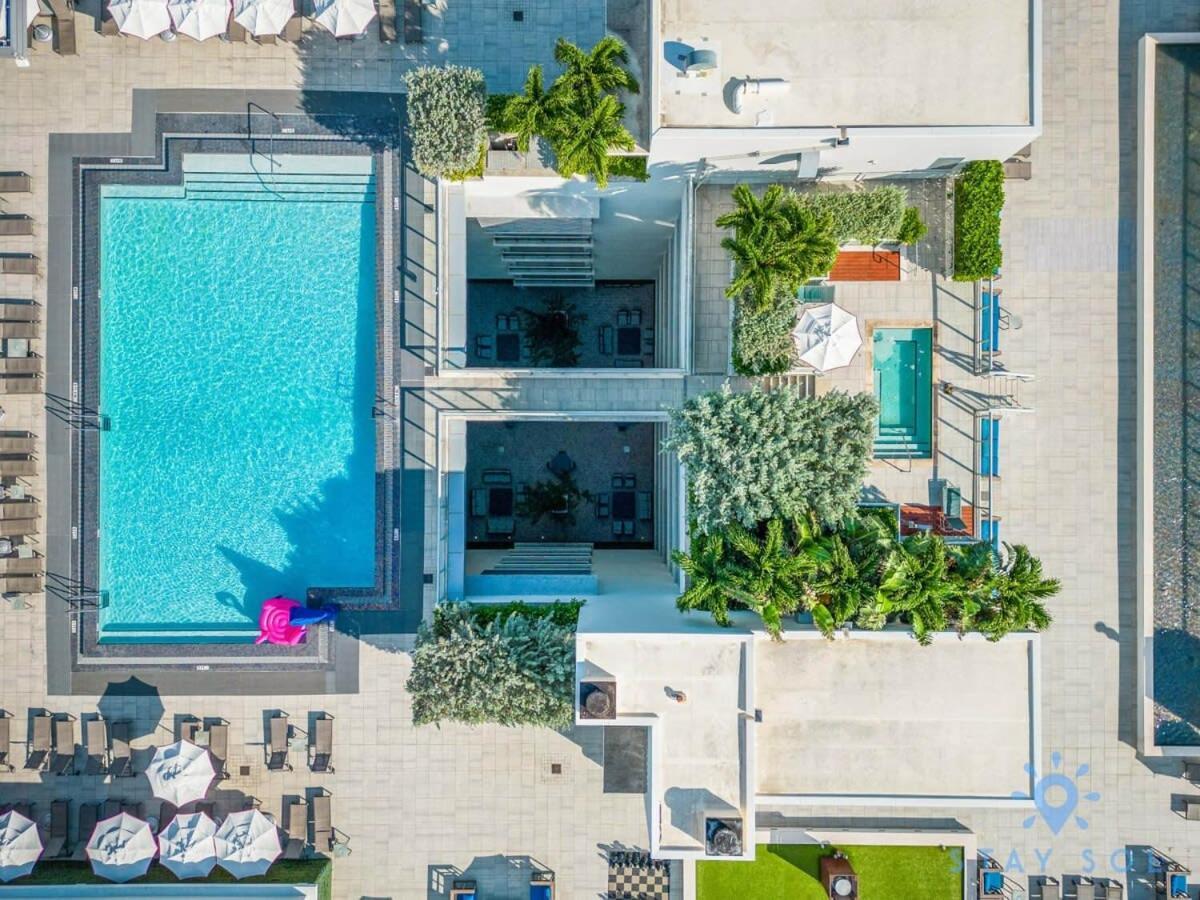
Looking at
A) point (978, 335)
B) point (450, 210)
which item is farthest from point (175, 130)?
point (978, 335)

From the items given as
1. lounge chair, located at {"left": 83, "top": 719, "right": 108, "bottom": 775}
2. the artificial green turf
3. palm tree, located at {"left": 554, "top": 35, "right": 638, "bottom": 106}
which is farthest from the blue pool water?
the artificial green turf

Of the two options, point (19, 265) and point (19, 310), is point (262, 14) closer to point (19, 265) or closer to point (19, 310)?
point (19, 265)

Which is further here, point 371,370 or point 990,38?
point 371,370

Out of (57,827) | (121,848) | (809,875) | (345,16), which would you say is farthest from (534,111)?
(57,827)

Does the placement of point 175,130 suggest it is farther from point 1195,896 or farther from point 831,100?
point 1195,896

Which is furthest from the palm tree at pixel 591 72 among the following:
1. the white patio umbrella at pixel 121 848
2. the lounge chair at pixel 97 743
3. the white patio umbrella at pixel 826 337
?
the white patio umbrella at pixel 121 848

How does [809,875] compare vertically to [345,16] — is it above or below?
below
